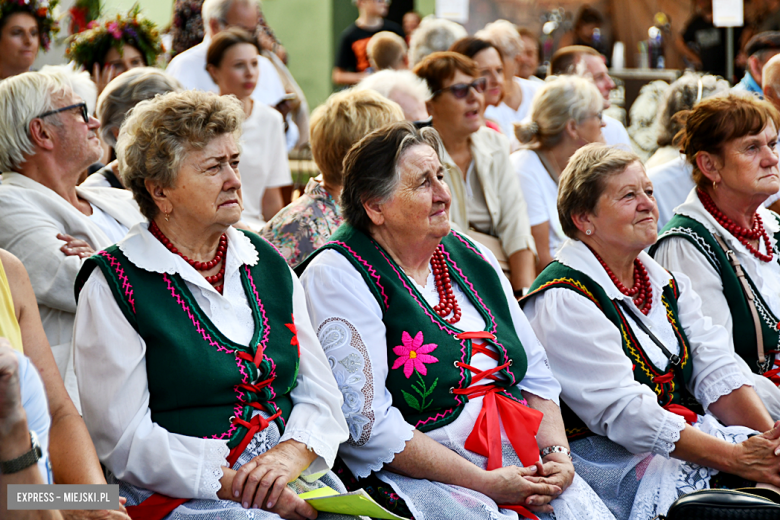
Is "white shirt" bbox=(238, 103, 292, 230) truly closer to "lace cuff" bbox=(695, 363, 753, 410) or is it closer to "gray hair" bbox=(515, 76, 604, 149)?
"gray hair" bbox=(515, 76, 604, 149)

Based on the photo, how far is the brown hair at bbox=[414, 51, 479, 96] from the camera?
4.07 metres

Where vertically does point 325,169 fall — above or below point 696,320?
above

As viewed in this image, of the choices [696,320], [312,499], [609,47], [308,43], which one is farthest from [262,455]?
[609,47]

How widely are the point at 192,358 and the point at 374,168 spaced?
0.80 metres

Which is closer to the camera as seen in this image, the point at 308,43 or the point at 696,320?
the point at 696,320

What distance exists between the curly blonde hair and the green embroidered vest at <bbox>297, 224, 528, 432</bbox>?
50 cm

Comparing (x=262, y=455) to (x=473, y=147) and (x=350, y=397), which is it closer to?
(x=350, y=397)

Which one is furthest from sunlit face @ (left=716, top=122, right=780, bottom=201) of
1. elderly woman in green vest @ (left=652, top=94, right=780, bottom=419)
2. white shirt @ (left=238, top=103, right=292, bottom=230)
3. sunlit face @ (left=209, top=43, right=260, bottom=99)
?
sunlit face @ (left=209, top=43, right=260, bottom=99)

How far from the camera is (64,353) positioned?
2.55 metres

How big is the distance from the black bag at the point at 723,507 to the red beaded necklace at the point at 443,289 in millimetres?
792

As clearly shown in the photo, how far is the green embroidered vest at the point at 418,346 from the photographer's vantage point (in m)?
2.38

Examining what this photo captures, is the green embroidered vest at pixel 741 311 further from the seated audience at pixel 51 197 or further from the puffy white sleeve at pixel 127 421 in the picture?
the seated audience at pixel 51 197

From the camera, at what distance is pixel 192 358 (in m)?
2.09

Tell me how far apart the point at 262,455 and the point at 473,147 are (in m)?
A: 2.38
